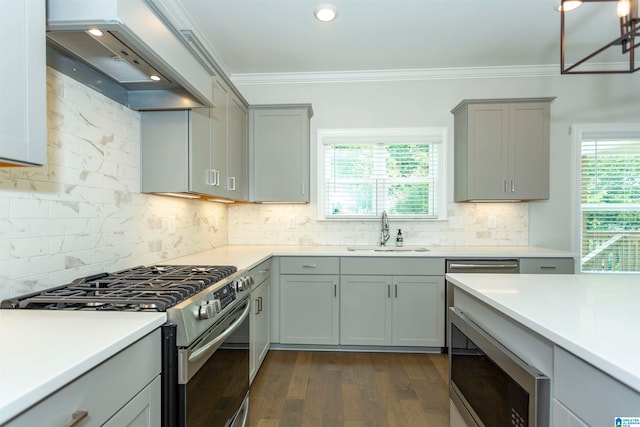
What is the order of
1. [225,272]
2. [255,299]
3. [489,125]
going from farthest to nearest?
[489,125], [255,299], [225,272]

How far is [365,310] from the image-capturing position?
2.95m

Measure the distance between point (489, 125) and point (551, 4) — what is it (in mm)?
1000

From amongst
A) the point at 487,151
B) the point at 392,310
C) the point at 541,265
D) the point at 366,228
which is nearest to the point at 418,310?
the point at 392,310

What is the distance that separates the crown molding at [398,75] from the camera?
11.1 ft

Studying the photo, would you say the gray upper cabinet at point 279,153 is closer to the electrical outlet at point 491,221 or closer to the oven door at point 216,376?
the oven door at point 216,376

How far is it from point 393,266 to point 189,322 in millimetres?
2079

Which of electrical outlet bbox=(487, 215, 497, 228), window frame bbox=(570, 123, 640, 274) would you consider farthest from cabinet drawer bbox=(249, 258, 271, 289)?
window frame bbox=(570, 123, 640, 274)

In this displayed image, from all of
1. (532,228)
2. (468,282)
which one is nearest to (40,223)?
(468,282)

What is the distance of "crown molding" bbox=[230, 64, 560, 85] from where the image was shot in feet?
11.1

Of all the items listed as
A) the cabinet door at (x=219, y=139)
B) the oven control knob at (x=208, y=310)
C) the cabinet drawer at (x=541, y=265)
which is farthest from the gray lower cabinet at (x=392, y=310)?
the oven control knob at (x=208, y=310)

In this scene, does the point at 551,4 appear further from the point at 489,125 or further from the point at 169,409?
the point at 169,409

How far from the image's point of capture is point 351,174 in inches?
141

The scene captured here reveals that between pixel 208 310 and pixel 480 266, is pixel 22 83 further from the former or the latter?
pixel 480 266

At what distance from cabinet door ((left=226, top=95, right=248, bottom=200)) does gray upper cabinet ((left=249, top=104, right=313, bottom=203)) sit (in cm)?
11
